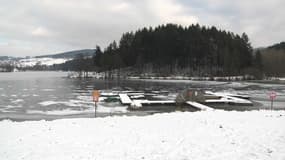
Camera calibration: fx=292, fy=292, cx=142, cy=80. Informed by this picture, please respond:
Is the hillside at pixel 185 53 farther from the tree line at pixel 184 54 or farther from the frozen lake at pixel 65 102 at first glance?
the frozen lake at pixel 65 102

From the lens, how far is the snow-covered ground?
741 cm

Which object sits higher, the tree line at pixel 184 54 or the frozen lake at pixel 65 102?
the tree line at pixel 184 54

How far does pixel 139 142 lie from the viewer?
872cm

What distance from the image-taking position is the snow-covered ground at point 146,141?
741 centimetres

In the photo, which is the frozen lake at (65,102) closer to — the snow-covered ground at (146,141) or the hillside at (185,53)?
the snow-covered ground at (146,141)

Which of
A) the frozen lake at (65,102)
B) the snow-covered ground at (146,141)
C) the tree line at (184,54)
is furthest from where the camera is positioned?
the tree line at (184,54)

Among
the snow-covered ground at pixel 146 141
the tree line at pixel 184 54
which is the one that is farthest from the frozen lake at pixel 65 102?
the tree line at pixel 184 54

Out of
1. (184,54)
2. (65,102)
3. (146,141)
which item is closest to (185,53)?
(184,54)

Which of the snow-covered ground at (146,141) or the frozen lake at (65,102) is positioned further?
the frozen lake at (65,102)

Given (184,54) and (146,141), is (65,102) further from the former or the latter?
(184,54)

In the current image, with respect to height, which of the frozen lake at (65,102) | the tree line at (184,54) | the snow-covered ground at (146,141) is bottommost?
the frozen lake at (65,102)

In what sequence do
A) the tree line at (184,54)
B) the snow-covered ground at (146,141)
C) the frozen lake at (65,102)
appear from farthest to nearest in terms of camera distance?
1. the tree line at (184,54)
2. the frozen lake at (65,102)
3. the snow-covered ground at (146,141)

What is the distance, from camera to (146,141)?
8.81 m

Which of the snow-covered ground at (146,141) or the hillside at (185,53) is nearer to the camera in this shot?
the snow-covered ground at (146,141)
